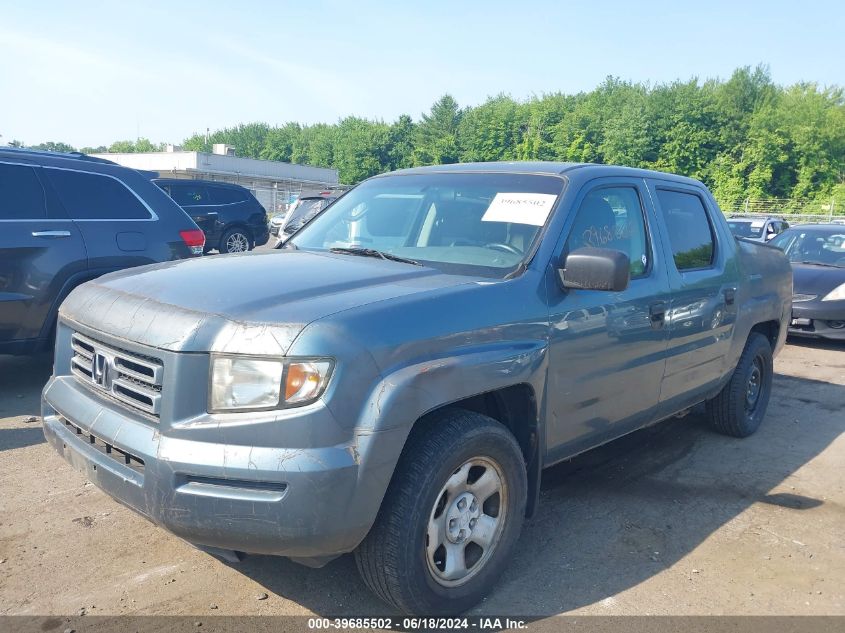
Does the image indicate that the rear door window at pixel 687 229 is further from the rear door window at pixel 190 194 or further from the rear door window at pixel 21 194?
the rear door window at pixel 190 194

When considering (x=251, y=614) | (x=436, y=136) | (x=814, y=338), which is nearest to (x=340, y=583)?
(x=251, y=614)

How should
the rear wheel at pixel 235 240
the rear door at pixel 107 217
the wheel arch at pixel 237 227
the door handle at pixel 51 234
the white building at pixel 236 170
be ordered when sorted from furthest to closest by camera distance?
the white building at pixel 236 170 → the rear wheel at pixel 235 240 → the wheel arch at pixel 237 227 → the rear door at pixel 107 217 → the door handle at pixel 51 234

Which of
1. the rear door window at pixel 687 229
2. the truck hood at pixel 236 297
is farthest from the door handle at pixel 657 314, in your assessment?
the truck hood at pixel 236 297

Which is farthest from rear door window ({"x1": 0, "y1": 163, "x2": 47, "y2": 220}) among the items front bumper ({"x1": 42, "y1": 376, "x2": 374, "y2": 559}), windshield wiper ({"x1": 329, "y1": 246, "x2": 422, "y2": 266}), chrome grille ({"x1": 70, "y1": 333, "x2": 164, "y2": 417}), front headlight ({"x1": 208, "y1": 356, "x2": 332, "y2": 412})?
front headlight ({"x1": 208, "y1": 356, "x2": 332, "y2": 412})

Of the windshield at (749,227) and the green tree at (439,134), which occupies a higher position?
the green tree at (439,134)

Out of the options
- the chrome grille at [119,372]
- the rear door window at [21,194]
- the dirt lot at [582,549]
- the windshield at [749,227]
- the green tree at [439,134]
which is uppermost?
the green tree at [439,134]

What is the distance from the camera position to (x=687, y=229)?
4.59 meters

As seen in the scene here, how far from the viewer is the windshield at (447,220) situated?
3459 mm

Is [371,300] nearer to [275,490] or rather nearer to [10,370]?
[275,490]

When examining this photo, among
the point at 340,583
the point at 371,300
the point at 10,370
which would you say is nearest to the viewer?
the point at 371,300

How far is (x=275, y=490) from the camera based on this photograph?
2.39m

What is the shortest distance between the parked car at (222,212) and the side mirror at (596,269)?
14.0 metres

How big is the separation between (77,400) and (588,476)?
301 centimetres

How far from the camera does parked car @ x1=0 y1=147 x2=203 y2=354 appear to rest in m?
5.46
